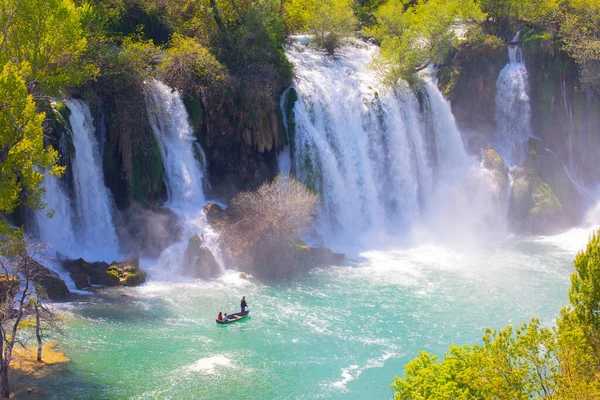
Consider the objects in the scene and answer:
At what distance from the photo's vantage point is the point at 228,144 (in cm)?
3167

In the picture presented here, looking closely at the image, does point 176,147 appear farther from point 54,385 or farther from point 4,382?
point 4,382

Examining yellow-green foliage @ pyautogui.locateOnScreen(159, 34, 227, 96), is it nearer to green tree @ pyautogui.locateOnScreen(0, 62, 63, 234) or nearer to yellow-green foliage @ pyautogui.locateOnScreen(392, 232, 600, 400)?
green tree @ pyautogui.locateOnScreen(0, 62, 63, 234)

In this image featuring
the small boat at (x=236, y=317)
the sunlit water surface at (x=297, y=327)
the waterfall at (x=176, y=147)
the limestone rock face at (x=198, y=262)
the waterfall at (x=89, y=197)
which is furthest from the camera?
the waterfall at (x=176, y=147)

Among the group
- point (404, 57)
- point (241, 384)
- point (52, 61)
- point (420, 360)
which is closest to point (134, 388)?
point (241, 384)

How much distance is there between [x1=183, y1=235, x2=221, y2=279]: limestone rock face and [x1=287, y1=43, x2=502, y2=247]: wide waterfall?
7.52m

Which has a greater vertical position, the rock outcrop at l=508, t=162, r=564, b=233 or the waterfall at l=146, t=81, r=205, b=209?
the waterfall at l=146, t=81, r=205, b=209

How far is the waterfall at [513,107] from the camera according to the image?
4025 cm

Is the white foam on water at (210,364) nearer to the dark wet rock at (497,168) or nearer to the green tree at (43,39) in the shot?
the green tree at (43,39)

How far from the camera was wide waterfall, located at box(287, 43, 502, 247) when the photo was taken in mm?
32656

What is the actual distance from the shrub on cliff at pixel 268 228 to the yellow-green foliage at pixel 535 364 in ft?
49.2

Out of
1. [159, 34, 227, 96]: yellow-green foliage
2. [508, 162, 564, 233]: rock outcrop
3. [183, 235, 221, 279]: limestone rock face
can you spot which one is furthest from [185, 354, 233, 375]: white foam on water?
[508, 162, 564, 233]: rock outcrop

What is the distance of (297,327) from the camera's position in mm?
21891

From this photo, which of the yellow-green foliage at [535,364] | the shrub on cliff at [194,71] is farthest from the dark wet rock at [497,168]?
the yellow-green foliage at [535,364]

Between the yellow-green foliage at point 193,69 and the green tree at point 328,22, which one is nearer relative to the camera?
the yellow-green foliage at point 193,69
